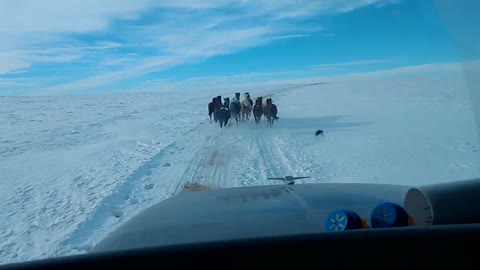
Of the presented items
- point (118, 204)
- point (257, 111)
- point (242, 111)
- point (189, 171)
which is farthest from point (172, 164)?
point (242, 111)

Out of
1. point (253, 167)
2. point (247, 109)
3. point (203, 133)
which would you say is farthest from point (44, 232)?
point (247, 109)

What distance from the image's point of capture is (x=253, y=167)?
30.4 ft

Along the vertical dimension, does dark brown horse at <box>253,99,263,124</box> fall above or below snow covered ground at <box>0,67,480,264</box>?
above

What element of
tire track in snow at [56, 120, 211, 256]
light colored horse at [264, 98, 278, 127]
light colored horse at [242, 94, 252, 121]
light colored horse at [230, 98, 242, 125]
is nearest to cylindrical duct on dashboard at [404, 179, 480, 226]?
tire track in snow at [56, 120, 211, 256]

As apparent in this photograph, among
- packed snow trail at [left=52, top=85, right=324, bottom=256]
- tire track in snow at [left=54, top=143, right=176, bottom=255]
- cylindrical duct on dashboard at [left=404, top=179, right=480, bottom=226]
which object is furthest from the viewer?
packed snow trail at [left=52, top=85, right=324, bottom=256]

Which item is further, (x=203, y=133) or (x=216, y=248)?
(x=203, y=133)

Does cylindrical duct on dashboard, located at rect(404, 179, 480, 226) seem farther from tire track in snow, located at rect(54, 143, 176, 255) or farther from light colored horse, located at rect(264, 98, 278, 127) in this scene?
light colored horse, located at rect(264, 98, 278, 127)

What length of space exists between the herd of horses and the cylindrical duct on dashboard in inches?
568

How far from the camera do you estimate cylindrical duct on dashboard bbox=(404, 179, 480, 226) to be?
7.04 ft

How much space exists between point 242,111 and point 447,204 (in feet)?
56.3

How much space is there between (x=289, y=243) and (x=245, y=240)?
0.53 feet

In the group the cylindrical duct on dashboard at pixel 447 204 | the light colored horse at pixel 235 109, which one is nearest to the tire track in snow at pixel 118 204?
the cylindrical duct on dashboard at pixel 447 204

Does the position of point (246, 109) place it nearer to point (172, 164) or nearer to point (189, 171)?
point (172, 164)

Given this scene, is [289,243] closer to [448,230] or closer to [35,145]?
[448,230]
